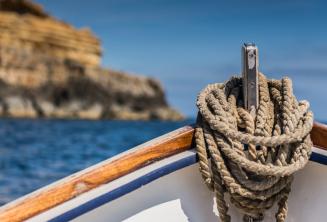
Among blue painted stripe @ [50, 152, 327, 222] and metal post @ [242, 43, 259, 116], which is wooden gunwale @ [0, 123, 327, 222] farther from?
metal post @ [242, 43, 259, 116]

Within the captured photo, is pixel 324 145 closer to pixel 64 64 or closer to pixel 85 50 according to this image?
pixel 64 64

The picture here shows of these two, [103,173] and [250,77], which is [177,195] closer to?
[103,173]

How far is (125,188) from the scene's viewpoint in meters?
1.83

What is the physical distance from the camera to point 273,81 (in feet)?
6.79

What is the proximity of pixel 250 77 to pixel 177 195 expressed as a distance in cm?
48

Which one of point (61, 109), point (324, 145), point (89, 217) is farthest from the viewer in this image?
point (61, 109)

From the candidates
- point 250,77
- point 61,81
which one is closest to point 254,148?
point 250,77

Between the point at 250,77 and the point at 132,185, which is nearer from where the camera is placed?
the point at 132,185

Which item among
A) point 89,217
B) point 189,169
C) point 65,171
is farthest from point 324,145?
point 65,171

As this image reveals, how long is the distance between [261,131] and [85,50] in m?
50.2

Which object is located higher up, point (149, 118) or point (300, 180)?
point (300, 180)

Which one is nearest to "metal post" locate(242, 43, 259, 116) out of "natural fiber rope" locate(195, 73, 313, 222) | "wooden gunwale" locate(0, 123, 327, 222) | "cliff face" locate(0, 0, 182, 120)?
"natural fiber rope" locate(195, 73, 313, 222)

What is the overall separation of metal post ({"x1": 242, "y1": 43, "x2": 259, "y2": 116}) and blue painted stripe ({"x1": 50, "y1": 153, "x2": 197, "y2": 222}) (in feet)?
0.89

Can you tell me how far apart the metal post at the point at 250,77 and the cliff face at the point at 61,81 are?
129ft
